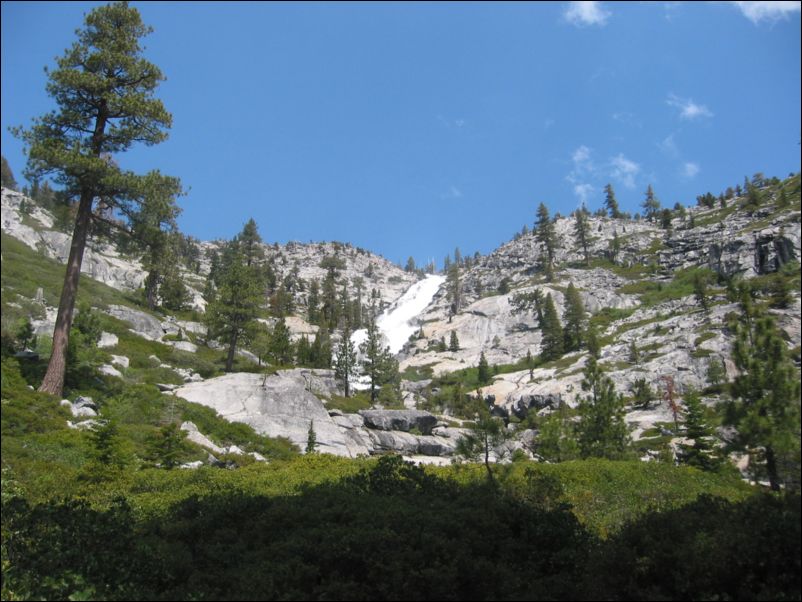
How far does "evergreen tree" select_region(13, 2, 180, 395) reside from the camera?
18.8 meters

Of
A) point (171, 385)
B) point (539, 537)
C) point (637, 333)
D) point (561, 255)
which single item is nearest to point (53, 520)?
point (539, 537)

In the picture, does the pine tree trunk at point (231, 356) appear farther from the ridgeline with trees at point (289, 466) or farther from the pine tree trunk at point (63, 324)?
the pine tree trunk at point (63, 324)

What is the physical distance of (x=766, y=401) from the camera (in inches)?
328

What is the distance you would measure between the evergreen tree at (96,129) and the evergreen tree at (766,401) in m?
19.7

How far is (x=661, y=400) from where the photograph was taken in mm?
57750

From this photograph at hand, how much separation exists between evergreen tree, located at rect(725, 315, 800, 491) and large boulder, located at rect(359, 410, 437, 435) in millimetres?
40303

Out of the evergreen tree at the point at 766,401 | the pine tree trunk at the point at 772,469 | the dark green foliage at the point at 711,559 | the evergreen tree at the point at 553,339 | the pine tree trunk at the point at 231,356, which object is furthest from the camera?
the evergreen tree at the point at 553,339

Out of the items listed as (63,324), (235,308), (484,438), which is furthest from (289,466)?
(235,308)

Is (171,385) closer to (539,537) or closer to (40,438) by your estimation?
(40,438)

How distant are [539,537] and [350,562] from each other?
3.72 metres

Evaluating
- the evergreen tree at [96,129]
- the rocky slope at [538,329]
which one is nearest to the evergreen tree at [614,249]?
the rocky slope at [538,329]

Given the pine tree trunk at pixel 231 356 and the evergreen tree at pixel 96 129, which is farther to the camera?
the pine tree trunk at pixel 231 356

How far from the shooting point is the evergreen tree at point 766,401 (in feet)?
25.8

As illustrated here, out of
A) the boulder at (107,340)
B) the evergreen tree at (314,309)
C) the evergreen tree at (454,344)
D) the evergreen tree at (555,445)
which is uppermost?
the evergreen tree at (314,309)
